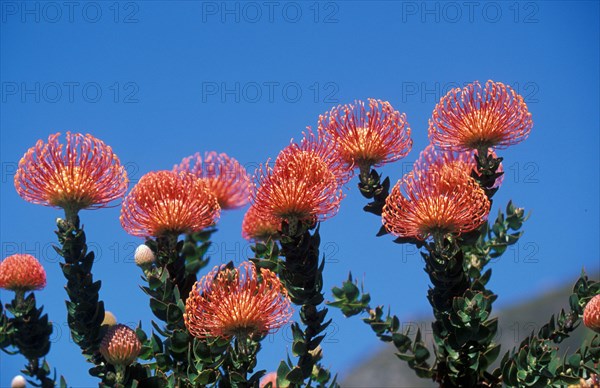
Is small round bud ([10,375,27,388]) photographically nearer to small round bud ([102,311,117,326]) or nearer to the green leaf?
small round bud ([102,311,117,326])

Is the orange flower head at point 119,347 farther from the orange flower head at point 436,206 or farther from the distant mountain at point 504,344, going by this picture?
the distant mountain at point 504,344

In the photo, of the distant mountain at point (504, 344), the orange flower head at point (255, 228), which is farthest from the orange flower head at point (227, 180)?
the distant mountain at point (504, 344)

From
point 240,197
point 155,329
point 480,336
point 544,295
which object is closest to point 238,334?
point 155,329

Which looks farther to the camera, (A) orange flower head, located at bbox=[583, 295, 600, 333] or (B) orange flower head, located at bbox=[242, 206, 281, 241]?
(B) orange flower head, located at bbox=[242, 206, 281, 241]

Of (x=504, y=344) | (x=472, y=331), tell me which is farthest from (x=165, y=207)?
(x=504, y=344)

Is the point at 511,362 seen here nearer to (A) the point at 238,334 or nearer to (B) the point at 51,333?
(A) the point at 238,334

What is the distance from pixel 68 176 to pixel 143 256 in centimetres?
85

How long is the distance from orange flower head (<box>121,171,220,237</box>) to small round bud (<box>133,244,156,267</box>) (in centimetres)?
12

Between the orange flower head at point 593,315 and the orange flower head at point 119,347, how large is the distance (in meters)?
3.29

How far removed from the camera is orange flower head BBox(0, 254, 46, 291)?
8117 millimetres

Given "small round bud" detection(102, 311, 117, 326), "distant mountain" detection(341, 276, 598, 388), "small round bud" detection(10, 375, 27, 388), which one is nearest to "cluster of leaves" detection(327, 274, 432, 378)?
"small round bud" detection(102, 311, 117, 326)

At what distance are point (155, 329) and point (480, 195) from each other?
2699mm

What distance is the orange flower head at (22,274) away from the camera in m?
8.12

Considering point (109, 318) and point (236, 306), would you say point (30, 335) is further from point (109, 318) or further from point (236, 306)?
point (236, 306)
